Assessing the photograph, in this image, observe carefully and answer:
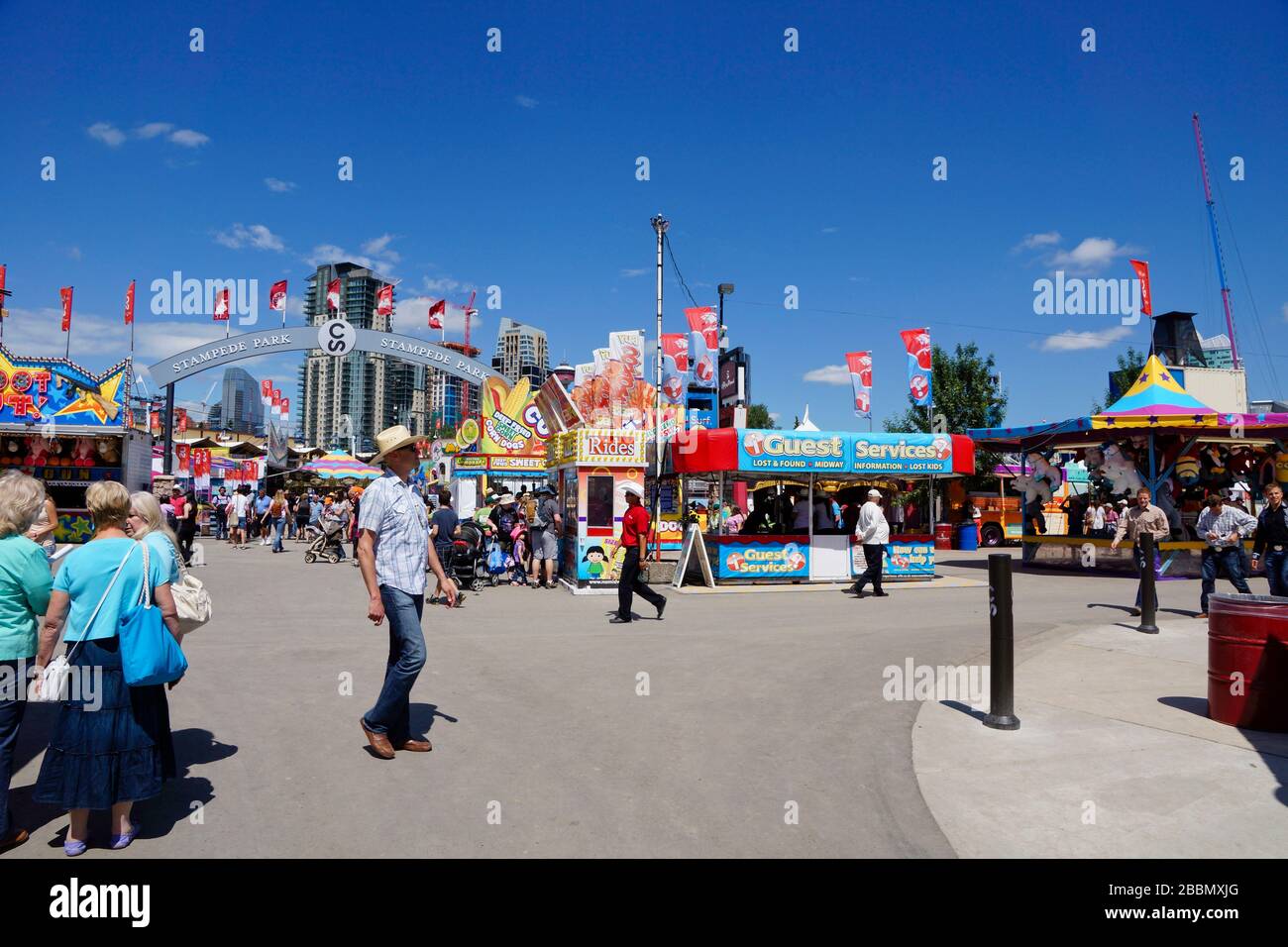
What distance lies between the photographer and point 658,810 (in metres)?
4.45

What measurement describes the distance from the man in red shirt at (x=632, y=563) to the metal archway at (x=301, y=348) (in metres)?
12.6

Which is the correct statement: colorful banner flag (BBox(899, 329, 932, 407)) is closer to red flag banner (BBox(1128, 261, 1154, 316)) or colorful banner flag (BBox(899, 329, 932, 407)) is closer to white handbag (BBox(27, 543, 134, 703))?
red flag banner (BBox(1128, 261, 1154, 316))

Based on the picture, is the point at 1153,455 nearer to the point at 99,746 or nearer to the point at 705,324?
the point at 705,324

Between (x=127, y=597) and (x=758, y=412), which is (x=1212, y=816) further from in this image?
(x=758, y=412)

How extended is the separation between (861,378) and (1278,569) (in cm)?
1489

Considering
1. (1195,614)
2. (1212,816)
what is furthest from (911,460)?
(1212,816)

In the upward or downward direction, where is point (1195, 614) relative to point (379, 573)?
downward

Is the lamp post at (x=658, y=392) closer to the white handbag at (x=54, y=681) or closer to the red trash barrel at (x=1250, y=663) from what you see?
the red trash barrel at (x=1250, y=663)

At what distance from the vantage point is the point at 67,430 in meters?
21.7

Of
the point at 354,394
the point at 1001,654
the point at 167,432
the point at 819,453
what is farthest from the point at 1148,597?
the point at 354,394

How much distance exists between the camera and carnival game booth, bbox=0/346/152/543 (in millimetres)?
21516

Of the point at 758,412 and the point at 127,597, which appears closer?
the point at 127,597

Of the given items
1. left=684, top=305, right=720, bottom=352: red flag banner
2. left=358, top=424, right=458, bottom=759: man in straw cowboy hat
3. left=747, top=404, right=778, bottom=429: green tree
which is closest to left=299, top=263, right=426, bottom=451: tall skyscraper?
left=747, top=404, right=778, bottom=429: green tree
